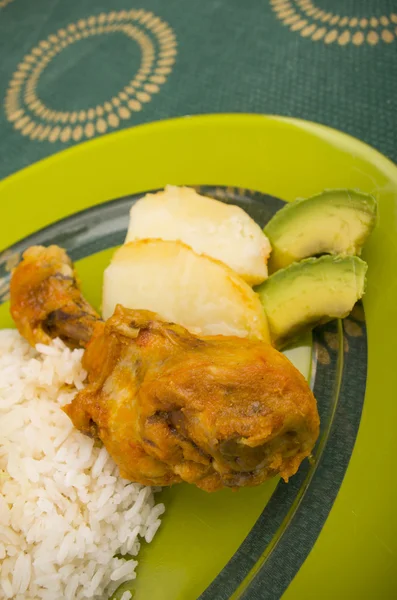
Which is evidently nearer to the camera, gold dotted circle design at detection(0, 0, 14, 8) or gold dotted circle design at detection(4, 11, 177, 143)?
gold dotted circle design at detection(4, 11, 177, 143)

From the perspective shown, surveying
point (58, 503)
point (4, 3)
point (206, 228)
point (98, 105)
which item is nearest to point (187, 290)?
point (206, 228)

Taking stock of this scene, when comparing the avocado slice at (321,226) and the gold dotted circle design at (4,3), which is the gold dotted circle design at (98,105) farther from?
the avocado slice at (321,226)

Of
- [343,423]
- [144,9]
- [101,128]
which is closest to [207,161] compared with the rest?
[101,128]

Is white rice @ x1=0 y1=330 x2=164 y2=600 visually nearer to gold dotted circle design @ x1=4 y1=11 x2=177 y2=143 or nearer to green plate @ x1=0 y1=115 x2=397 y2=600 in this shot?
green plate @ x1=0 y1=115 x2=397 y2=600

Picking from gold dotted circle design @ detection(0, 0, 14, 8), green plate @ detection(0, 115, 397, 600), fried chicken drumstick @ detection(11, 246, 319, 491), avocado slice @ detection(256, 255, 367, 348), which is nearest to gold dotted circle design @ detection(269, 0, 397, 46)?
green plate @ detection(0, 115, 397, 600)

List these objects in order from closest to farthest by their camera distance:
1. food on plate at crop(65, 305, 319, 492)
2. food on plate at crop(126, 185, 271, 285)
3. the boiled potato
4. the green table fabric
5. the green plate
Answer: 1. food on plate at crop(65, 305, 319, 492)
2. the green plate
3. the boiled potato
4. food on plate at crop(126, 185, 271, 285)
5. the green table fabric

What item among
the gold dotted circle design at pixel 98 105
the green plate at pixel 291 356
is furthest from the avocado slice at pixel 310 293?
the gold dotted circle design at pixel 98 105

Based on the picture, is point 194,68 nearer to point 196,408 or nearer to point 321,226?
point 321,226

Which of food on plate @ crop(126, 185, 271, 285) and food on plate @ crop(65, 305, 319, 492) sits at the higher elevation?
food on plate @ crop(126, 185, 271, 285)
